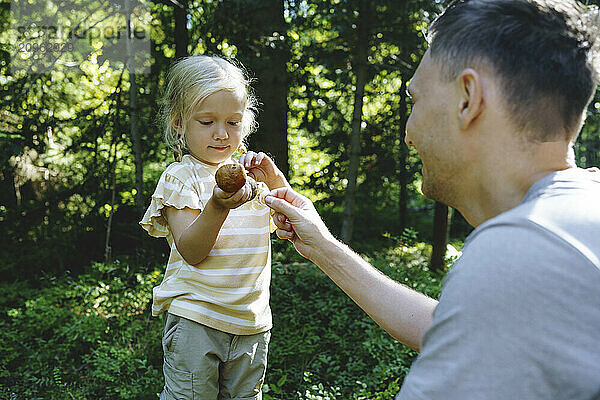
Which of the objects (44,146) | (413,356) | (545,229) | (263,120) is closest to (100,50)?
(44,146)

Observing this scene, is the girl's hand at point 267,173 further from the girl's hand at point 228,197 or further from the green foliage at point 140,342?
the green foliage at point 140,342

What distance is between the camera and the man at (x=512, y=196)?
89 centimetres

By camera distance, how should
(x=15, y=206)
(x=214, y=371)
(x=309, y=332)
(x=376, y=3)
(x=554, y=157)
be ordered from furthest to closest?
(x=15, y=206)
(x=376, y=3)
(x=309, y=332)
(x=214, y=371)
(x=554, y=157)

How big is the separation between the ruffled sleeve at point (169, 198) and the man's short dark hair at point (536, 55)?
1.17 meters

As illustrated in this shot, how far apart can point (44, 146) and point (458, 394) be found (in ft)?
18.3

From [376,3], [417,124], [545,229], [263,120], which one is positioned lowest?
[263,120]

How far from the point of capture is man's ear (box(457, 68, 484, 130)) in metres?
1.19

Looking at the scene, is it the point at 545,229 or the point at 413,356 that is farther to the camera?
the point at 413,356

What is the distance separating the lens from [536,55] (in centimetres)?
117

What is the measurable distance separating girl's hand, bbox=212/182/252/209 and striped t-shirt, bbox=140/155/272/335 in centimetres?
22

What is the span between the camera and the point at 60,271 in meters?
5.79

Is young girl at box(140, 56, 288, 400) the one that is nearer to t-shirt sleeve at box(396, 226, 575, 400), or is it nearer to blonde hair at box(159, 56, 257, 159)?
blonde hair at box(159, 56, 257, 159)

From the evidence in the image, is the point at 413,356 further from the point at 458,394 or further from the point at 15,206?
the point at 15,206

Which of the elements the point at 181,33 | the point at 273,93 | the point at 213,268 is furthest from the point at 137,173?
the point at 213,268
